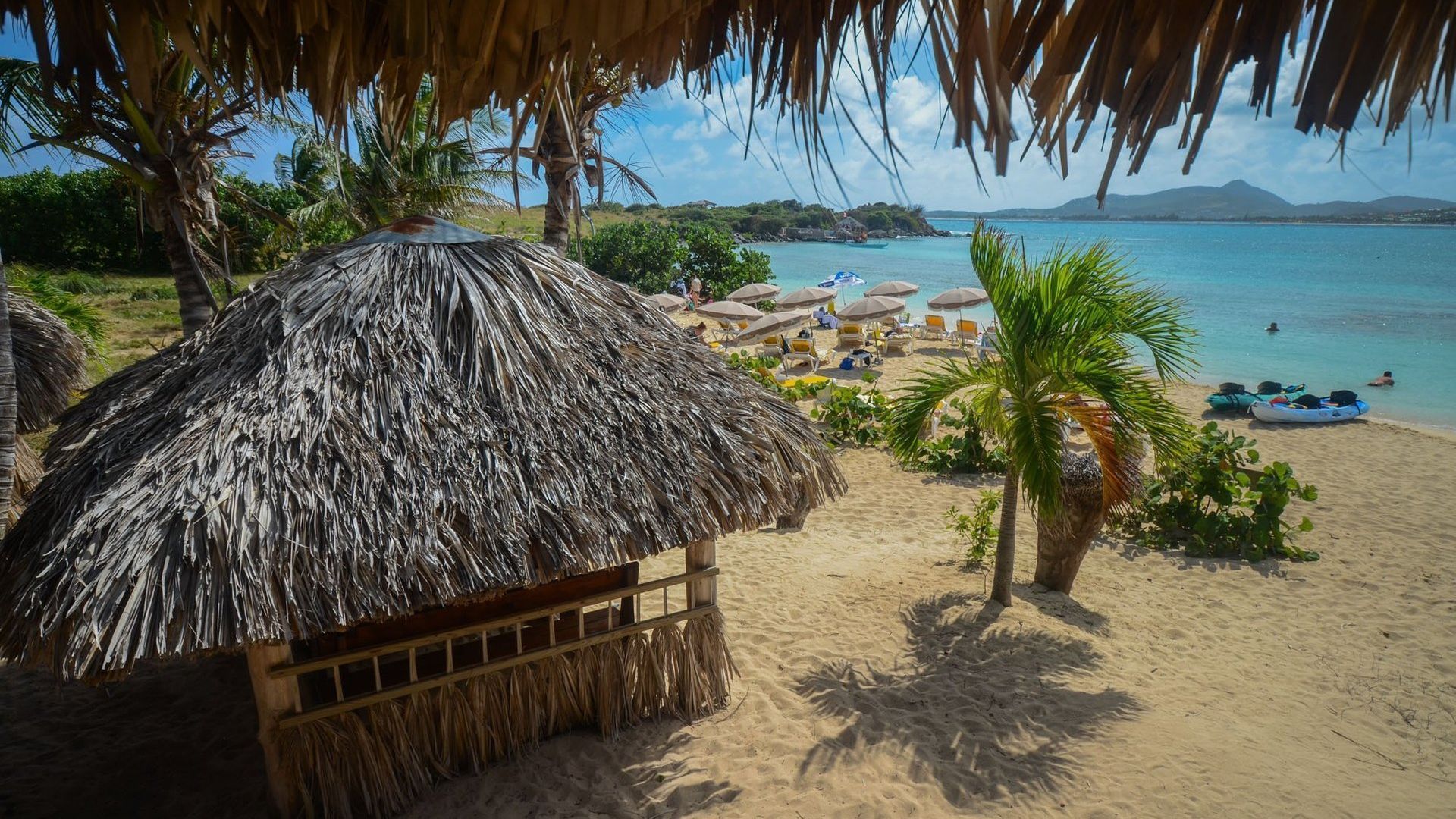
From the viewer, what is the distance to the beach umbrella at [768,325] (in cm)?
1787

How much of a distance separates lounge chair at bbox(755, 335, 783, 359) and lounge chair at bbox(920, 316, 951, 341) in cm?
536

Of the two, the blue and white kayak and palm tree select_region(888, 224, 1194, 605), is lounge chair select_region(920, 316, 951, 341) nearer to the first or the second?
the blue and white kayak

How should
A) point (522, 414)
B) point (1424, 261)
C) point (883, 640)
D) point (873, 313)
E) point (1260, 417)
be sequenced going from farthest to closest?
1. point (1424, 261)
2. point (873, 313)
3. point (1260, 417)
4. point (883, 640)
5. point (522, 414)

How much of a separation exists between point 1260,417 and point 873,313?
852cm

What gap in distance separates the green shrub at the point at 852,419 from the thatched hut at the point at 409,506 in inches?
250

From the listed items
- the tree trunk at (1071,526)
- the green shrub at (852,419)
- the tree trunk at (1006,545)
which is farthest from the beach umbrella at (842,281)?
the tree trunk at (1006,545)

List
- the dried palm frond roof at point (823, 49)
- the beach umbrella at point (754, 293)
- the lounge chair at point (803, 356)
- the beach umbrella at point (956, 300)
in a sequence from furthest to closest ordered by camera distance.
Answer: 1. the beach umbrella at point (754, 293)
2. the beach umbrella at point (956, 300)
3. the lounge chair at point (803, 356)
4. the dried palm frond roof at point (823, 49)

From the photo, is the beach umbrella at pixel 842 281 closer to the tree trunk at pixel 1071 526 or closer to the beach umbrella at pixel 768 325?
the beach umbrella at pixel 768 325

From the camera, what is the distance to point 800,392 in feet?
41.8

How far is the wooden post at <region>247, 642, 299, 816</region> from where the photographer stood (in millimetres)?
3629

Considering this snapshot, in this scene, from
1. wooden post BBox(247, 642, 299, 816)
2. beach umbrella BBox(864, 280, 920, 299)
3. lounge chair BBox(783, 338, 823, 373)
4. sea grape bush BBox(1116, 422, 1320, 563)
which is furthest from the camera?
beach umbrella BBox(864, 280, 920, 299)

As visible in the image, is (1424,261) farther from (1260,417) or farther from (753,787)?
(753,787)

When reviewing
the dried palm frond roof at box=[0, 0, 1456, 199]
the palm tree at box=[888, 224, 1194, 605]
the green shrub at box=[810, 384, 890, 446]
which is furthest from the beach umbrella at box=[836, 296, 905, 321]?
the dried palm frond roof at box=[0, 0, 1456, 199]

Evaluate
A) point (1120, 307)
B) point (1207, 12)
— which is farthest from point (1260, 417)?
point (1207, 12)
